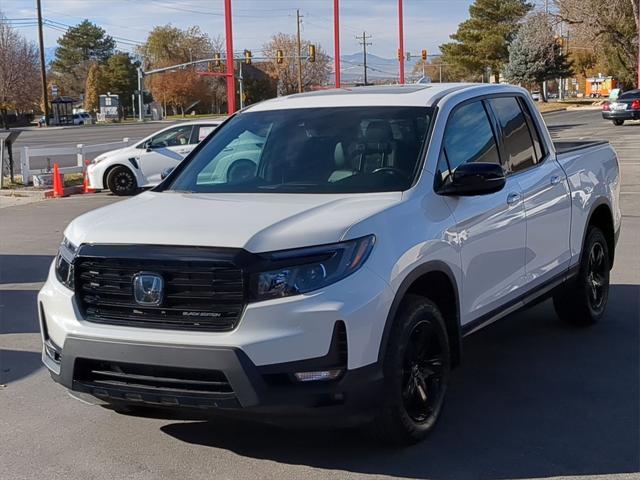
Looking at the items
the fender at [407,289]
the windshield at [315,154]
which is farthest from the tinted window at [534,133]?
the fender at [407,289]

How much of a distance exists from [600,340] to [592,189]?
3.91 feet

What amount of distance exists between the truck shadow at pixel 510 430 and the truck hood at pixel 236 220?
4.01 ft

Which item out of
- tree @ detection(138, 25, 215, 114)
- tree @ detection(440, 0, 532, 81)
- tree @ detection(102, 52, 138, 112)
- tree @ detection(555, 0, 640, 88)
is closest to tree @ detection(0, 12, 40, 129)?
tree @ detection(138, 25, 215, 114)

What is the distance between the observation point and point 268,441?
184 inches

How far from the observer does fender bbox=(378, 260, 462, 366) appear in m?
4.08

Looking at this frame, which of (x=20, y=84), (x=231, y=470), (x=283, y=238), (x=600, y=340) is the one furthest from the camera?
(x=20, y=84)

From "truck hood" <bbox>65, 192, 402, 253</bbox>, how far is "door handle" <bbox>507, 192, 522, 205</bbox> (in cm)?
111

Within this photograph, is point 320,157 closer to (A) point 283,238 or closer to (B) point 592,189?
(A) point 283,238

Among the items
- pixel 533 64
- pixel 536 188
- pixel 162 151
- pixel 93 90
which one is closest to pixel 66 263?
pixel 536 188

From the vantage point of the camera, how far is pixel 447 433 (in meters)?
4.71

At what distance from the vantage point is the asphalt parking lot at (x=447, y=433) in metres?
4.30

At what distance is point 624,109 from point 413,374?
36.9m

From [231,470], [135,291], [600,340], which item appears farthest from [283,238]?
[600,340]

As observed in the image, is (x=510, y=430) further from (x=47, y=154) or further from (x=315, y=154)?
(x=47, y=154)
